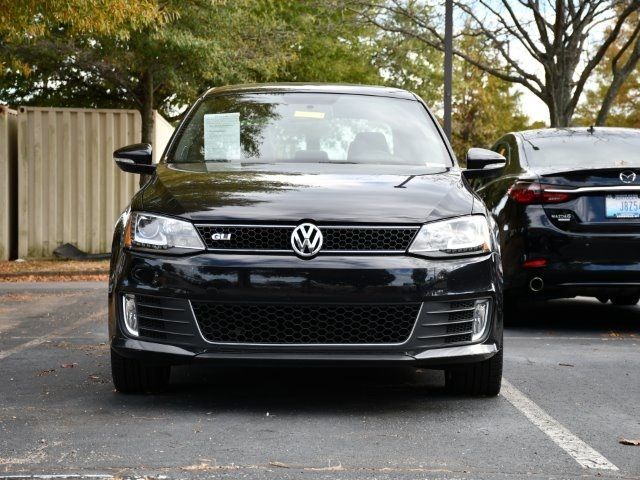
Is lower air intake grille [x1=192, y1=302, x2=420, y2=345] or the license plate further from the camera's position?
the license plate

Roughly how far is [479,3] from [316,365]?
61.0 ft

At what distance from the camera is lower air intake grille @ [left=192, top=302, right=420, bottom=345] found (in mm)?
5215

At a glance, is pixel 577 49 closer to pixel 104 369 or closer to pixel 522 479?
pixel 104 369

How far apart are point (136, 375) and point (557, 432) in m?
2.12

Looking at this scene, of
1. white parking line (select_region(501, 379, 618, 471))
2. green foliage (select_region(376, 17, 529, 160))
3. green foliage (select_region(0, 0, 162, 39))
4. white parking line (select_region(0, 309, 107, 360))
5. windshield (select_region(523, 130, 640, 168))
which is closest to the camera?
white parking line (select_region(501, 379, 618, 471))

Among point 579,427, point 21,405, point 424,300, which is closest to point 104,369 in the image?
point 21,405

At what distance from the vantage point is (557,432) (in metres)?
5.02

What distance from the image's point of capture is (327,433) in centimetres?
490

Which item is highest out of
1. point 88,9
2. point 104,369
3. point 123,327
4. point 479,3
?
point 479,3

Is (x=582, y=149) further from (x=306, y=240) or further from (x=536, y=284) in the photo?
(x=306, y=240)

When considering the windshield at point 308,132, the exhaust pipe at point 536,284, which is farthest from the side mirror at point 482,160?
the exhaust pipe at point 536,284

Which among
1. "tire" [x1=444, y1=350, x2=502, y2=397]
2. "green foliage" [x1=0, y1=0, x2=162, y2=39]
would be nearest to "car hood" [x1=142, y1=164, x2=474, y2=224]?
"tire" [x1=444, y1=350, x2=502, y2=397]

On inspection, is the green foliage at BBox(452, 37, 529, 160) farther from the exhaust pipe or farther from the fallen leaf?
the fallen leaf

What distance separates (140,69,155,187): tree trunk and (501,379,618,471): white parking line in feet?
46.2
